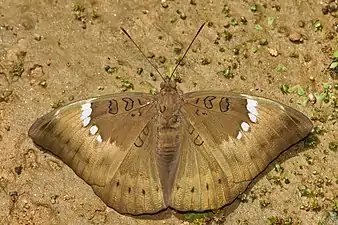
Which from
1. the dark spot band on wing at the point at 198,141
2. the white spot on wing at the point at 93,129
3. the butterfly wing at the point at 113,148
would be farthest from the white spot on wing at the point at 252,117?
the white spot on wing at the point at 93,129

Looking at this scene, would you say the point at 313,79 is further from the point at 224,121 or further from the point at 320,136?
the point at 224,121

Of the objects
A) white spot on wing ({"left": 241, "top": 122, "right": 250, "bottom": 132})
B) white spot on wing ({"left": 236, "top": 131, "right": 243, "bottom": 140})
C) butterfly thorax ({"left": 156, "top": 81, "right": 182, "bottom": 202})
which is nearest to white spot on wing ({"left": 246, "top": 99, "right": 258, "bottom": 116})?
white spot on wing ({"left": 241, "top": 122, "right": 250, "bottom": 132})

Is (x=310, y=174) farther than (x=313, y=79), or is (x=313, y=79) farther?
(x=313, y=79)

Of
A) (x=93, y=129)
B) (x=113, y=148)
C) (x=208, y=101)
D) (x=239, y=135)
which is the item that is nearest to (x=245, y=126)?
(x=239, y=135)

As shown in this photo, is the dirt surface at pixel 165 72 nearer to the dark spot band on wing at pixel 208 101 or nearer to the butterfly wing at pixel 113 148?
the butterfly wing at pixel 113 148

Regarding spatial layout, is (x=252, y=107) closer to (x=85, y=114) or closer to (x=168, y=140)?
(x=168, y=140)

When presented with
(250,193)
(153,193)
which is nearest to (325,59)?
(250,193)

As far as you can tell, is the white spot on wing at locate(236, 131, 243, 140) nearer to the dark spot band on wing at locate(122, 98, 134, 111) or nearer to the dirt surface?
the dirt surface
